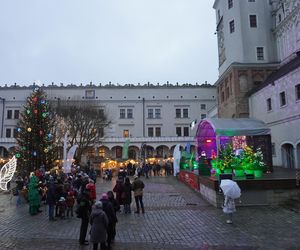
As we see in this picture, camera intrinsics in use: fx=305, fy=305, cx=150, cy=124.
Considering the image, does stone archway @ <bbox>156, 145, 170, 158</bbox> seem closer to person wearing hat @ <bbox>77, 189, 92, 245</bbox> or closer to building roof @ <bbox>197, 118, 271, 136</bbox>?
building roof @ <bbox>197, 118, 271, 136</bbox>

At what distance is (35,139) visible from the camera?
63.7 feet

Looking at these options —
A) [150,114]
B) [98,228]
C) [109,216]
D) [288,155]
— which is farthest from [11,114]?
[98,228]

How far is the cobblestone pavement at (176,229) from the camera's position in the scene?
8438 millimetres

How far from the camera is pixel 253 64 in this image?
3509cm

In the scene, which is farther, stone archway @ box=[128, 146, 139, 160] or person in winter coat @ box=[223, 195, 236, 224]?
stone archway @ box=[128, 146, 139, 160]

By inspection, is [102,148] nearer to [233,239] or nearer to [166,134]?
[166,134]

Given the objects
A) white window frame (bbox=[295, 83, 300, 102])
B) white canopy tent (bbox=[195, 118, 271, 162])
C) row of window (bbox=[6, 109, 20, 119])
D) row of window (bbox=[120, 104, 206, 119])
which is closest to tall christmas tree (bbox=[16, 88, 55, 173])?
white canopy tent (bbox=[195, 118, 271, 162])

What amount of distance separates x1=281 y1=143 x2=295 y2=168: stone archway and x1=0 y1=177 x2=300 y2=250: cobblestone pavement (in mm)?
13665

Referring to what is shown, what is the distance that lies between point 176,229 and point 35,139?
1262 cm

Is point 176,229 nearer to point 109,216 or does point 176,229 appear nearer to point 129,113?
point 109,216

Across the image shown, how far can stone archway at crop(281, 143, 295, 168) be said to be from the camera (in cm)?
2539

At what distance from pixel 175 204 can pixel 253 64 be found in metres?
25.2

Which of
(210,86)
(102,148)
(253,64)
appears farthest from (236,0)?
(102,148)

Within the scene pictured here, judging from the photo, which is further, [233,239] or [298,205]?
[298,205]
